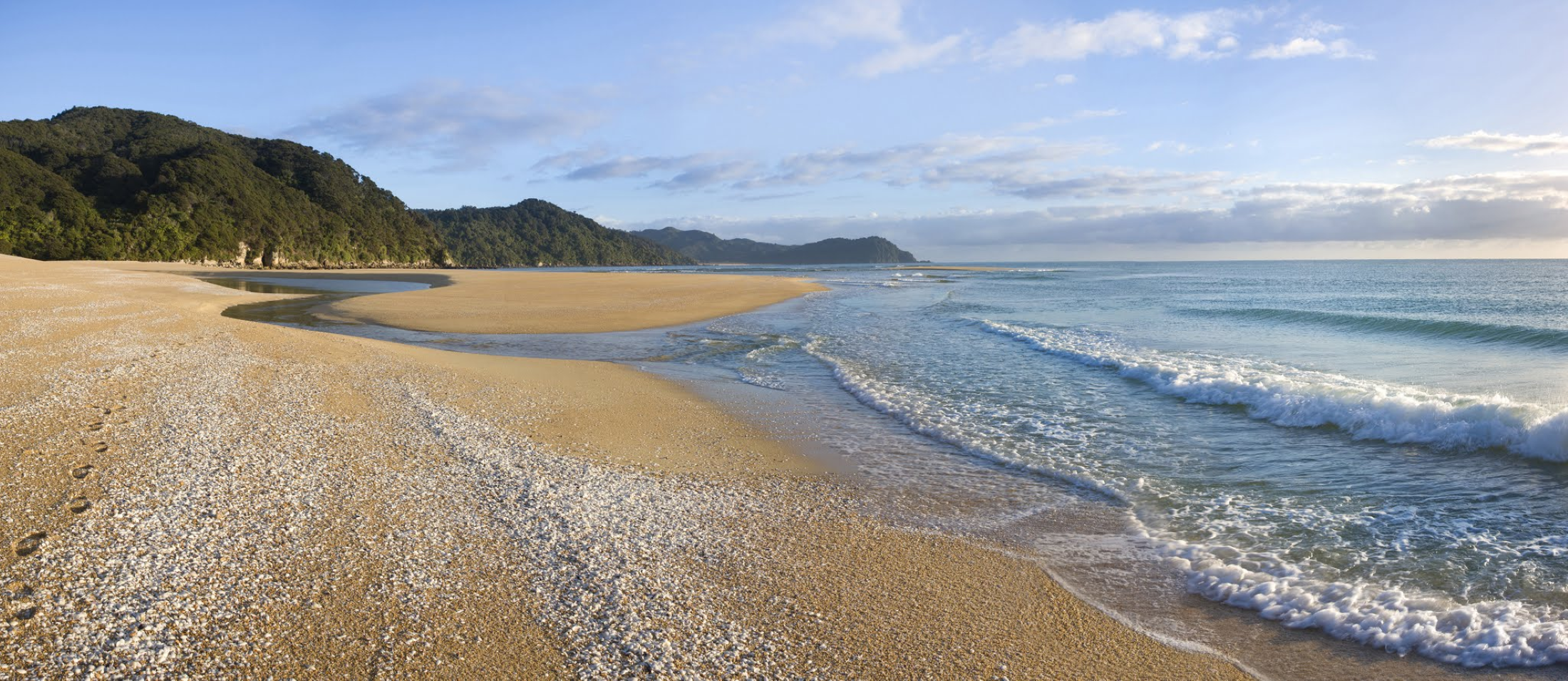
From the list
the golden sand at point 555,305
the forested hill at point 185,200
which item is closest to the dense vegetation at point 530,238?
the forested hill at point 185,200

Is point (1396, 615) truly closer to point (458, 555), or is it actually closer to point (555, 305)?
point (458, 555)

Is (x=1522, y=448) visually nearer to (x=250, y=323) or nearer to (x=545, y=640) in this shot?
(x=545, y=640)

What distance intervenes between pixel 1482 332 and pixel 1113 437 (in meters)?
17.8

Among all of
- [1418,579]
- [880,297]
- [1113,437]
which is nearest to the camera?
[1418,579]

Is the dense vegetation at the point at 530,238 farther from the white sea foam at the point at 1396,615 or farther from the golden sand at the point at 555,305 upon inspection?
the white sea foam at the point at 1396,615

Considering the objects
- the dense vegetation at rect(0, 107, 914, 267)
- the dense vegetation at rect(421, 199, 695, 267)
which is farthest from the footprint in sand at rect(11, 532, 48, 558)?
the dense vegetation at rect(421, 199, 695, 267)

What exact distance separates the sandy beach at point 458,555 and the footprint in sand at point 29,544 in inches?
0.6

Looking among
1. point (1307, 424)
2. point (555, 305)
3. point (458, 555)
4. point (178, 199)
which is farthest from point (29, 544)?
point (178, 199)

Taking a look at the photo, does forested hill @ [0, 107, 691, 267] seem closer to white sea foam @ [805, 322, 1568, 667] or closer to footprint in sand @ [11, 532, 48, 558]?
white sea foam @ [805, 322, 1568, 667]

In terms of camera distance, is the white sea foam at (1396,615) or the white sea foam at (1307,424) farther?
the white sea foam at (1307,424)

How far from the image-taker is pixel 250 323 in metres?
15.3

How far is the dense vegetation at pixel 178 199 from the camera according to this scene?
58719mm

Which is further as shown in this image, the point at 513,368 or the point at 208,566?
the point at 513,368

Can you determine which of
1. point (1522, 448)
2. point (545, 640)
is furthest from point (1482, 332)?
point (545, 640)
